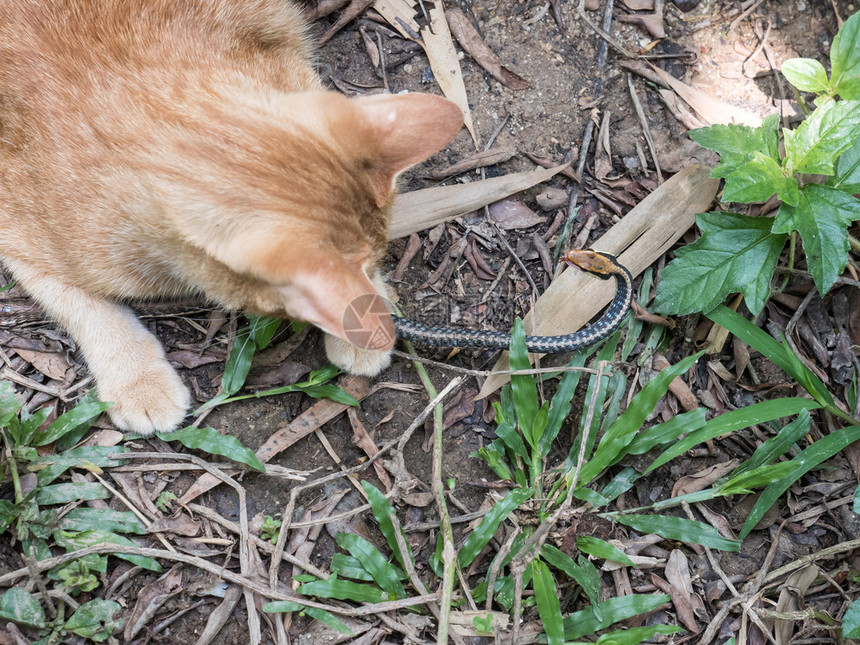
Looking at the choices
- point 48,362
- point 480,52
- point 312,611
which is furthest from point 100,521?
point 480,52

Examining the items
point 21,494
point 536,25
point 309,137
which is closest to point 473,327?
point 309,137

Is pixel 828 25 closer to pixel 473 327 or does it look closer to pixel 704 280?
pixel 704 280

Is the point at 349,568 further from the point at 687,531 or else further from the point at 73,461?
the point at 687,531

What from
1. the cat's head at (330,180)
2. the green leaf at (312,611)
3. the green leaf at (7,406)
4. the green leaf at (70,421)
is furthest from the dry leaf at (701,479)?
the green leaf at (7,406)

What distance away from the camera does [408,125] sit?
89.0 inches

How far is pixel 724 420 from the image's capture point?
9.45ft

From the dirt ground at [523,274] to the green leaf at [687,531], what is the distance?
0.12 m

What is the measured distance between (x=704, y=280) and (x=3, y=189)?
297 centimetres

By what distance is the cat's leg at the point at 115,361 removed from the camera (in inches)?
111

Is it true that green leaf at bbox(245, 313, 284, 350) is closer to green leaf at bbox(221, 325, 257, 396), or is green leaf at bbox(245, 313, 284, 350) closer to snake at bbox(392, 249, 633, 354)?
green leaf at bbox(221, 325, 257, 396)

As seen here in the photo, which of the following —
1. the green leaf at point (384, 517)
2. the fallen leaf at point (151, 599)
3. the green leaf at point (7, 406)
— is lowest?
the green leaf at point (384, 517)

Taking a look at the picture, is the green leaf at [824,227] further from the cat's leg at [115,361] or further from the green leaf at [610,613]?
the cat's leg at [115,361]

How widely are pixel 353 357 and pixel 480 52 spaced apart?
171cm

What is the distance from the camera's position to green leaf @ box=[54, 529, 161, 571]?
8.58ft
